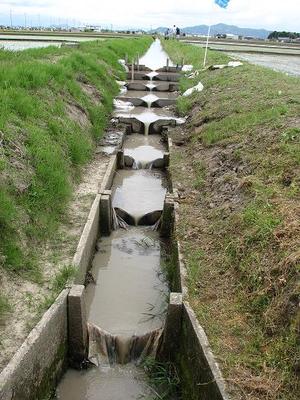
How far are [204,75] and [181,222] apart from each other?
53.2 ft

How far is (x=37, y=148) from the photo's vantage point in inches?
345

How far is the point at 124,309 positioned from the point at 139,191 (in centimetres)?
498

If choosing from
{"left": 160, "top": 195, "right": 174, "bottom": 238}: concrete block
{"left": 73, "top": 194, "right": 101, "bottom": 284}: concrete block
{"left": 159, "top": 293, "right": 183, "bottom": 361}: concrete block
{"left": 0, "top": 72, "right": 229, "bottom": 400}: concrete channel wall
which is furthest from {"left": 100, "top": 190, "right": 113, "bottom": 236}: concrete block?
{"left": 159, "top": 293, "right": 183, "bottom": 361}: concrete block

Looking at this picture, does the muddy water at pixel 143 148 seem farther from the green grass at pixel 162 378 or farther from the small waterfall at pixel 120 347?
the green grass at pixel 162 378

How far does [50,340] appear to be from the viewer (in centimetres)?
548

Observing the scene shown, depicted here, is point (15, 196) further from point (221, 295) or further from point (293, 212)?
point (293, 212)

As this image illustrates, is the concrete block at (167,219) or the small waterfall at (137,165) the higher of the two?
the concrete block at (167,219)

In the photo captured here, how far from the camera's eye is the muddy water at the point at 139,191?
10460 millimetres

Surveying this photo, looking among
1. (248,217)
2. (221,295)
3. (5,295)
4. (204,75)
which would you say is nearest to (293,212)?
(248,217)

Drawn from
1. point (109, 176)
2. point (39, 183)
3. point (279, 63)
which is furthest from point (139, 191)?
point (279, 63)

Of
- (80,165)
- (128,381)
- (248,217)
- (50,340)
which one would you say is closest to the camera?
(50,340)

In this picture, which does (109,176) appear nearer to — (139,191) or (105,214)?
(139,191)

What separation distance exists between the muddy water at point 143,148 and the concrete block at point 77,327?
25.4 ft

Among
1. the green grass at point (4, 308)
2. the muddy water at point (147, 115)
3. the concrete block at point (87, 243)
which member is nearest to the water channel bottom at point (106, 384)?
the green grass at point (4, 308)
